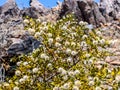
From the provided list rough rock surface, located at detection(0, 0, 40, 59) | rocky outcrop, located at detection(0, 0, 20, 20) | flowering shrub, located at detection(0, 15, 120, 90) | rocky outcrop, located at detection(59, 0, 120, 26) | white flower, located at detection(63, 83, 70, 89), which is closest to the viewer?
white flower, located at detection(63, 83, 70, 89)

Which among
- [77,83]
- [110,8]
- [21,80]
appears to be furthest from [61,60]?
[110,8]

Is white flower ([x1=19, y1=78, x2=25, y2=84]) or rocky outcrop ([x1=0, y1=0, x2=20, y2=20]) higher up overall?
white flower ([x1=19, y1=78, x2=25, y2=84])

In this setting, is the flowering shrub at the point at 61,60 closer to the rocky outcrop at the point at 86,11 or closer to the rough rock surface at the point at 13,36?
the rough rock surface at the point at 13,36

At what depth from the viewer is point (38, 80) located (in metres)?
11.1

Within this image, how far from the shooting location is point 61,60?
11.1 m

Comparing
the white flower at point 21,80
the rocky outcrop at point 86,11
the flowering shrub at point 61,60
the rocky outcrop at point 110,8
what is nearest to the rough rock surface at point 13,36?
the rocky outcrop at point 86,11

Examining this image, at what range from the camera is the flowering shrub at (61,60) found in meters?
10.5

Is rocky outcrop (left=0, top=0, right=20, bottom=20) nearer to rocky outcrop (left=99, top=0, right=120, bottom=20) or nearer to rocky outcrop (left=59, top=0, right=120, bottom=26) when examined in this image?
rocky outcrop (left=59, top=0, right=120, bottom=26)

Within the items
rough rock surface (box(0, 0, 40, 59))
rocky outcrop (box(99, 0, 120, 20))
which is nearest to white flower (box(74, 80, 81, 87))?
rough rock surface (box(0, 0, 40, 59))

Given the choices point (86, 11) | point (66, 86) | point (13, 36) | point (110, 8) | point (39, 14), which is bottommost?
point (110, 8)

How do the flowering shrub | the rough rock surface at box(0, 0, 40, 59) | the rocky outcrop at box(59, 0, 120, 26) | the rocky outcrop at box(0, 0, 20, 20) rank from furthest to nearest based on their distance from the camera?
the rocky outcrop at box(0, 0, 20, 20)
the rocky outcrop at box(59, 0, 120, 26)
the rough rock surface at box(0, 0, 40, 59)
the flowering shrub

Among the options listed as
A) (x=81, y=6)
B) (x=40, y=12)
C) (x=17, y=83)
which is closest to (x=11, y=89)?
(x=17, y=83)

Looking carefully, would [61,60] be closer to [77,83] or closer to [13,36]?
[77,83]

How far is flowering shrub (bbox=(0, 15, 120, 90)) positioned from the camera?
1052 centimetres
